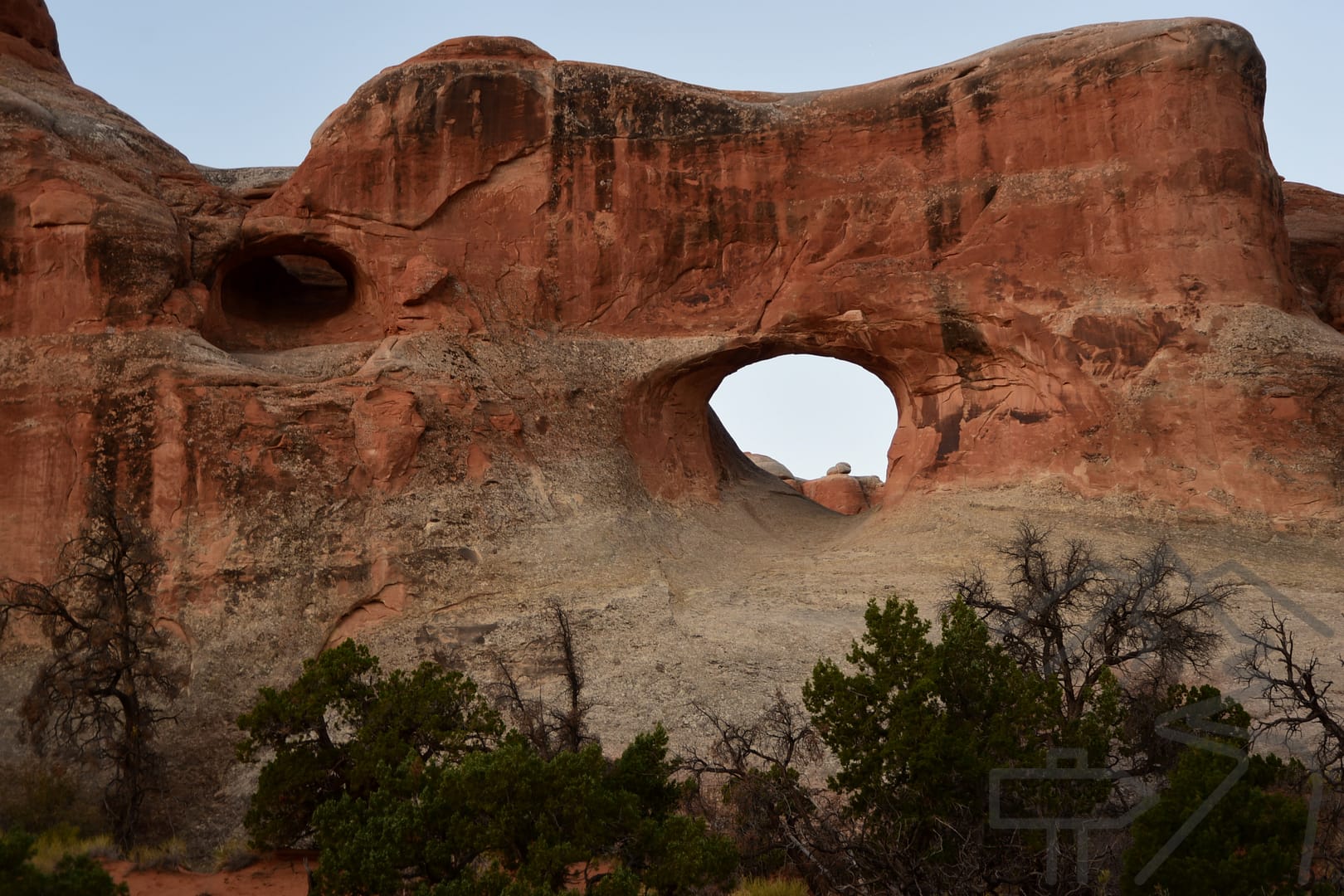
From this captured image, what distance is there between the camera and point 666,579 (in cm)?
2003

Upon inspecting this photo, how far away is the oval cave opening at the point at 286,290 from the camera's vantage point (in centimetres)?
2402

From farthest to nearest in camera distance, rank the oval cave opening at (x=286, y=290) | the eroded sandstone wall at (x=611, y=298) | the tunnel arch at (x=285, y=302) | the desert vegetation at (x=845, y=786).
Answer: the oval cave opening at (x=286, y=290), the tunnel arch at (x=285, y=302), the eroded sandstone wall at (x=611, y=298), the desert vegetation at (x=845, y=786)

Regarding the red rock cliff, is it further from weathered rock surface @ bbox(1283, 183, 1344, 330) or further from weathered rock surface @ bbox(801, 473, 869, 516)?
weathered rock surface @ bbox(801, 473, 869, 516)

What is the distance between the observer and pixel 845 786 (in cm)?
1255

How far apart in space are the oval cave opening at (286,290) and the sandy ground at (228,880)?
11309mm

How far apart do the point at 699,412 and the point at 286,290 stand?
858 cm

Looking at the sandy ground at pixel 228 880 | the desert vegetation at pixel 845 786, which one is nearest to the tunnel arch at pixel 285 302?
the desert vegetation at pixel 845 786

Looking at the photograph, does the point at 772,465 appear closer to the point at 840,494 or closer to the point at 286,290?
the point at 840,494

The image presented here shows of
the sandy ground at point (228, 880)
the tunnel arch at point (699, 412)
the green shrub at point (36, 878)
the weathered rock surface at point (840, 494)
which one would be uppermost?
the tunnel arch at point (699, 412)

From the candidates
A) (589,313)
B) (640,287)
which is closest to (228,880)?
(589,313)

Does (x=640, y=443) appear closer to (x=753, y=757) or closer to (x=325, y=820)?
(x=753, y=757)

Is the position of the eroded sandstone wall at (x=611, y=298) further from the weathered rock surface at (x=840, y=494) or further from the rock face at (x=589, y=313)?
the weathered rock surface at (x=840, y=494)

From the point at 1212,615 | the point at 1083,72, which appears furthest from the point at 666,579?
the point at 1083,72

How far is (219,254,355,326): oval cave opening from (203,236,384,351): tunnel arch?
0.02 metres
